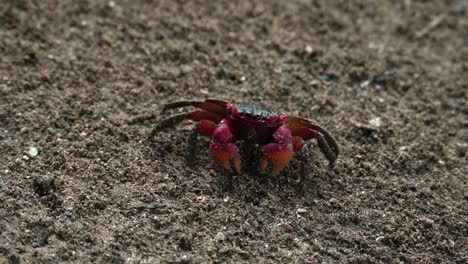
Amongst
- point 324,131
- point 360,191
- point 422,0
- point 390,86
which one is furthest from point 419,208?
point 422,0

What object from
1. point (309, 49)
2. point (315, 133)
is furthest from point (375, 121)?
point (309, 49)

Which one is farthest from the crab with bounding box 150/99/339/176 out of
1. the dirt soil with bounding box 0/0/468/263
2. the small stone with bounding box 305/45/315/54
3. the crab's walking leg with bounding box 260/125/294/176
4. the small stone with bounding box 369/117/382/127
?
the small stone with bounding box 305/45/315/54

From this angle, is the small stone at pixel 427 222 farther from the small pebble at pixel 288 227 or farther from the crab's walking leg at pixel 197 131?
the crab's walking leg at pixel 197 131

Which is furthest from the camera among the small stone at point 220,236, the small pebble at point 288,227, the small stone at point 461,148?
the small stone at point 461,148

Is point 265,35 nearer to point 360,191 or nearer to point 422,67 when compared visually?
point 422,67

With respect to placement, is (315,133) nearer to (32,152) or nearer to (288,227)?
(288,227)

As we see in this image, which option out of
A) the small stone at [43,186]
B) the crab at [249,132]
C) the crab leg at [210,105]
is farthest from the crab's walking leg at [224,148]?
the small stone at [43,186]
